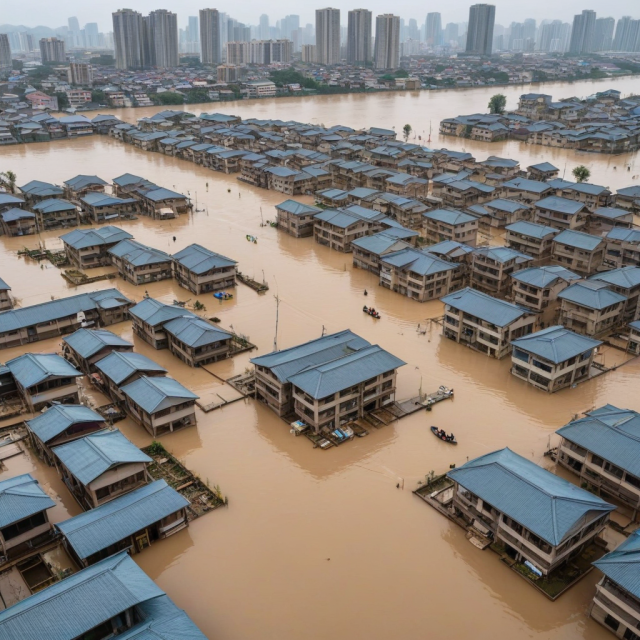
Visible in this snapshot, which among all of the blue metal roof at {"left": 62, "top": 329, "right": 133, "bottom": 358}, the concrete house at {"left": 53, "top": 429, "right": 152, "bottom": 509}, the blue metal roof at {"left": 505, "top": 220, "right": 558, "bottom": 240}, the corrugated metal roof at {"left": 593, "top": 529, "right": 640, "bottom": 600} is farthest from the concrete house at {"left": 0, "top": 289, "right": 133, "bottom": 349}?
the blue metal roof at {"left": 505, "top": 220, "right": 558, "bottom": 240}

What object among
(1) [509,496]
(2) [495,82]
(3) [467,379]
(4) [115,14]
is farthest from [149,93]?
(1) [509,496]

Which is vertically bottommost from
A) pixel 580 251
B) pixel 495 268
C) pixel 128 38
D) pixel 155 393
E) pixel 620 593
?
pixel 620 593

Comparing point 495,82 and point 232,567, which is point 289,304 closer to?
point 232,567

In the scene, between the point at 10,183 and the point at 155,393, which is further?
the point at 10,183

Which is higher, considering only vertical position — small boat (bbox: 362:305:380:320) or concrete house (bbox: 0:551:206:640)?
concrete house (bbox: 0:551:206:640)

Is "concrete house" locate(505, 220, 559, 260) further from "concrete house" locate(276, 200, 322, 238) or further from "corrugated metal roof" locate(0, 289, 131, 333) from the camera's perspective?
"corrugated metal roof" locate(0, 289, 131, 333)

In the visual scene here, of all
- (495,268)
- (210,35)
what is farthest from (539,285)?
(210,35)

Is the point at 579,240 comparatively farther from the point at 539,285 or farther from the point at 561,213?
the point at 539,285
